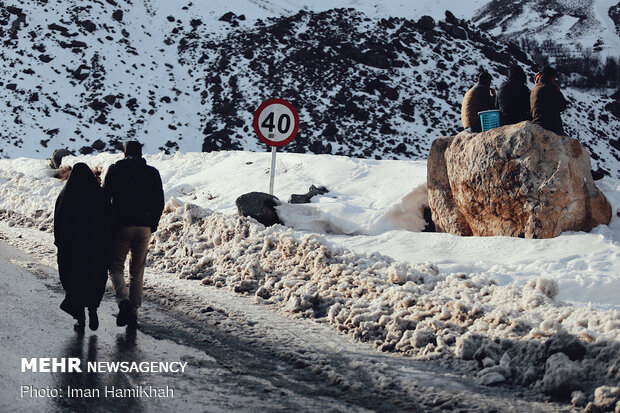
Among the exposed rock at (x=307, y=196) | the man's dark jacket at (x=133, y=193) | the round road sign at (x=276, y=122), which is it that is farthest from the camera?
the exposed rock at (x=307, y=196)

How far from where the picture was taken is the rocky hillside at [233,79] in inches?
1117

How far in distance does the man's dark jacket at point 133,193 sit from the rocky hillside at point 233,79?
66.0 feet

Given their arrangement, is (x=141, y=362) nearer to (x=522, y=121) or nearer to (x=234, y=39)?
(x=522, y=121)

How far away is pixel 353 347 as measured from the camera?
5.58 m

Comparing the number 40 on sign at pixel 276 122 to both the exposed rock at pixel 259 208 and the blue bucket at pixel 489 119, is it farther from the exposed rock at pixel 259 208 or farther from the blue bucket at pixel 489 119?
the blue bucket at pixel 489 119

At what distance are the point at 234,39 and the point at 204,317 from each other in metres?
33.1

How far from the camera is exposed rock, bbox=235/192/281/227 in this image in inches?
405

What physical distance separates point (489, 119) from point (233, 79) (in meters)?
25.7

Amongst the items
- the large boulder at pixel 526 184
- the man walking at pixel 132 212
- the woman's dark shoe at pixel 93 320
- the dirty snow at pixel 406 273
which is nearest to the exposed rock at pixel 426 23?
the dirty snow at pixel 406 273

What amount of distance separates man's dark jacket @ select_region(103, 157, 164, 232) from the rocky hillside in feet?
66.0

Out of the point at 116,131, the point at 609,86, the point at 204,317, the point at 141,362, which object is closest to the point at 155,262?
the point at 204,317

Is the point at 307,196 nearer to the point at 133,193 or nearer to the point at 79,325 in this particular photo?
the point at 133,193

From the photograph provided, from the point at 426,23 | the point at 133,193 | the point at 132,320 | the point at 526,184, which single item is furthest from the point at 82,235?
the point at 426,23

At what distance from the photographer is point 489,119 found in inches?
376
